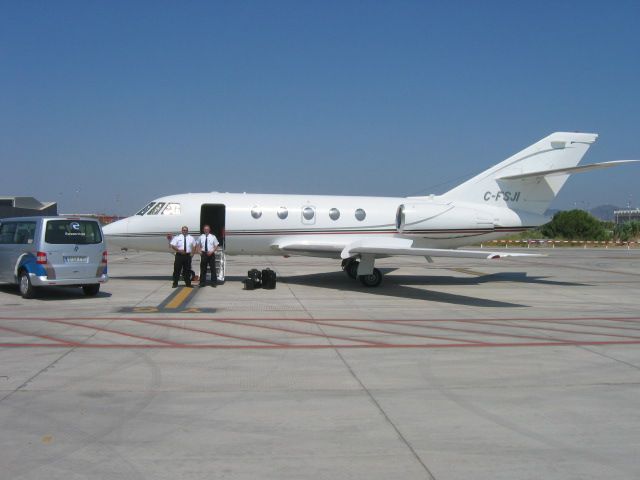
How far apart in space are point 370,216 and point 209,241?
5310 mm

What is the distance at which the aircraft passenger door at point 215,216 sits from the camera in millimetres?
19578

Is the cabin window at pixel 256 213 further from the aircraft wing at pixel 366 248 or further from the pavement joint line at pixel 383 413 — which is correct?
the pavement joint line at pixel 383 413

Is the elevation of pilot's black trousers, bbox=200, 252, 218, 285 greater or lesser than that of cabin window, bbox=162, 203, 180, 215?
lesser

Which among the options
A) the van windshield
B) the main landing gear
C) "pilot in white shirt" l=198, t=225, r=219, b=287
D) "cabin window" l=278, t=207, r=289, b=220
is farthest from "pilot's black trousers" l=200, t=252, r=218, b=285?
the main landing gear

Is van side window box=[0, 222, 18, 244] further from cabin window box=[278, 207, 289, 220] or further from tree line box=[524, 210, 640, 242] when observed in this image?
tree line box=[524, 210, 640, 242]

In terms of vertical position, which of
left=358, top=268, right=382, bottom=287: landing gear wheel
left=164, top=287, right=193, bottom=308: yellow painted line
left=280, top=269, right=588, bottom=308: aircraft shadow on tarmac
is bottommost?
left=164, top=287, right=193, bottom=308: yellow painted line

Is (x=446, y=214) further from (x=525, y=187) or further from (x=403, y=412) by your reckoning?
(x=403, y=412)

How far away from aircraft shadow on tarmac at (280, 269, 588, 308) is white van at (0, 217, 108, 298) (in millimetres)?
6896

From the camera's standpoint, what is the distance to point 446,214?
807 inches

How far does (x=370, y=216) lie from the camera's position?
2033 cm

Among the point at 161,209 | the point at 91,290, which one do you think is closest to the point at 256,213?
the point at 161,209

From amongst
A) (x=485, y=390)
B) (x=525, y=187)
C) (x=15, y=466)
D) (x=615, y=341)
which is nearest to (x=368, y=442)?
(x=485, y=390)

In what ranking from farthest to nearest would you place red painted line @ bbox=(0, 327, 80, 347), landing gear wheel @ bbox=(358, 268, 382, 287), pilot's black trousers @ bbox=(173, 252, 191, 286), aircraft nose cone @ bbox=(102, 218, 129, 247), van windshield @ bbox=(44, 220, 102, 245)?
aircraft nose cone @ bbox=(102, 218, 129, 247) < landing gear wheel @ bbox=(358, 268, 382, 287) < pilot's black trousers @ bbox=(173, 252, 191, 286) < van windshield @ bbox=(44, 220, 102, 245) < red painted line @ bbox=(0, 327, 80, 347)

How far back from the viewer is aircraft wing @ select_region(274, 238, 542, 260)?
16750 mm
